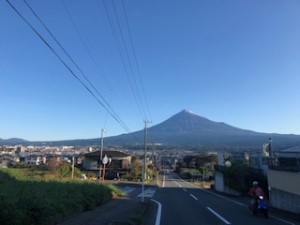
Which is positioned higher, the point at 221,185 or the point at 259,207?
the point at 221,185

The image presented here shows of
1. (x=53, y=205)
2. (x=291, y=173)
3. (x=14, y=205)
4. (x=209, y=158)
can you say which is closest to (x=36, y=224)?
(x=14, y=205)

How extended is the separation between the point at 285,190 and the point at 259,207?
5.09 metres

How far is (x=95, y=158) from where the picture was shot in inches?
3428

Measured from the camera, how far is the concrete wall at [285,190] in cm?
2002

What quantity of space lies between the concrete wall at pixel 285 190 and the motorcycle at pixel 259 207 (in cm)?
278

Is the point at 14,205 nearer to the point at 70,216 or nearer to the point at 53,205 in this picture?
the point at 53,205

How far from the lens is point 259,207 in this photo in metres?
17.4

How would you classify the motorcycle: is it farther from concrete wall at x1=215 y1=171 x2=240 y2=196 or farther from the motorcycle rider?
concrete wall at x1=215 y1=171 x2=240 y2=196

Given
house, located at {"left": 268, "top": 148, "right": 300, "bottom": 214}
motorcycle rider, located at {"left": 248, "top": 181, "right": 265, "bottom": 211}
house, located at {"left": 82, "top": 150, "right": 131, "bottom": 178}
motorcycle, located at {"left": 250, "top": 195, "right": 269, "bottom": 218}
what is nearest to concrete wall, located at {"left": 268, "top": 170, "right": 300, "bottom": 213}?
house, located at {"left": 268, "top": 148, "right": 300, "bottom": 214}

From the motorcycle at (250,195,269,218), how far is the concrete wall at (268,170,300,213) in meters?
2.78

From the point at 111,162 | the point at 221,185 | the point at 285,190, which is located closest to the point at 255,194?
the point at 285,190

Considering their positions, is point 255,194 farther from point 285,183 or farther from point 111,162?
point 111,162

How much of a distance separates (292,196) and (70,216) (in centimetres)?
1208

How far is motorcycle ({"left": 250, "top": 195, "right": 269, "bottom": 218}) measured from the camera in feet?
56.4
